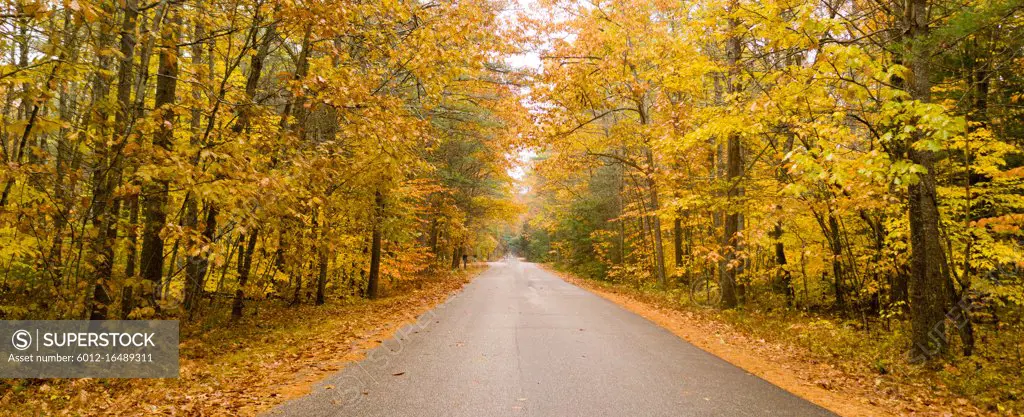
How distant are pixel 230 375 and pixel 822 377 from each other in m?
7.89

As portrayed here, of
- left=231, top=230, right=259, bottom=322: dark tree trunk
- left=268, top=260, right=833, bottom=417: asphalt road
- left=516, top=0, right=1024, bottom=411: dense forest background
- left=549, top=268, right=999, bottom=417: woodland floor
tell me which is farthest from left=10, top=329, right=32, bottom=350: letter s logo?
left=516, top=0, right=1024, bottom=411: dense forest background

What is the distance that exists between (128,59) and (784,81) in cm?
940

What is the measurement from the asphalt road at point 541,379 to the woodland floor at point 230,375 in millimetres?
494

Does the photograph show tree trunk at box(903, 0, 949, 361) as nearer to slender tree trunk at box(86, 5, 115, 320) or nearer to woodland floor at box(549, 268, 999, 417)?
woodland floor at box(549, 268, 999, 417)

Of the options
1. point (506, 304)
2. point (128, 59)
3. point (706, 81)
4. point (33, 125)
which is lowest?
point (506, 304)

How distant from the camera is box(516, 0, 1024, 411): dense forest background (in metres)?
6.73

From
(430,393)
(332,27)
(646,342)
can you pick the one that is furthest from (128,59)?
(646,342)

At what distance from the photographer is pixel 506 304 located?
46.6ft

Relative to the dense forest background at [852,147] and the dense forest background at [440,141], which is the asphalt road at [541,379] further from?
the dense forest background at [852,147]

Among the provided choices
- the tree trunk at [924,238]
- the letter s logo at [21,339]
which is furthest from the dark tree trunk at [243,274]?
the tree trunk at [924,238]

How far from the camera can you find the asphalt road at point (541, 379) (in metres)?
5.15

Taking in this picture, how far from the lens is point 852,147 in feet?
35.6

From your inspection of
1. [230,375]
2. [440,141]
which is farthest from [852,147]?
[230,375]

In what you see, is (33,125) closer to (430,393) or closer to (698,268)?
(430,393)
